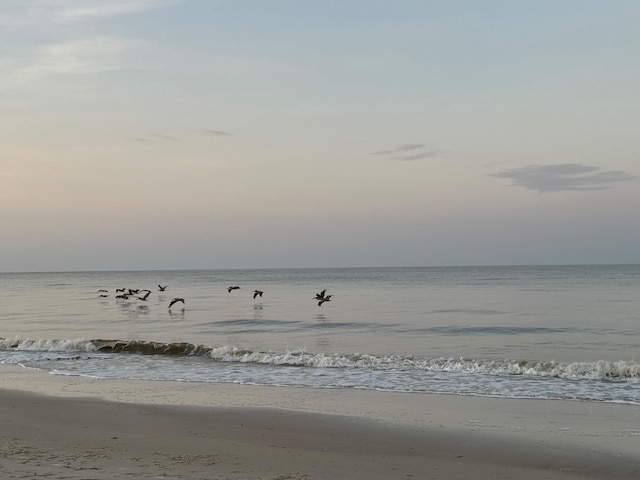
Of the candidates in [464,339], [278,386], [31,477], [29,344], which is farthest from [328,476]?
[29,344]

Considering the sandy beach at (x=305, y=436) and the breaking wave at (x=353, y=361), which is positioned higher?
the sandy beach at (x=305, y=436)

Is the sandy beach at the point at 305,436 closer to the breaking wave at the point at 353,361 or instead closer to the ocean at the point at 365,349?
the ocean at the point at 365,349

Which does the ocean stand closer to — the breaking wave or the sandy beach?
the breaking wave

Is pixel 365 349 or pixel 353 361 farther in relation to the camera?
pixel 365 349

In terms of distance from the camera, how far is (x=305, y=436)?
31.8 ft

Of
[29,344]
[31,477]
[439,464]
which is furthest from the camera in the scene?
[29,344]

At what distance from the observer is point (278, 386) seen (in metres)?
14.8

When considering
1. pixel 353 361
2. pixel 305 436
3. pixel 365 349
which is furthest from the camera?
pixel 365 349

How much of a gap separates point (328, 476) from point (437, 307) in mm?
34198

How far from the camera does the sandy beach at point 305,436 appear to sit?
774cm

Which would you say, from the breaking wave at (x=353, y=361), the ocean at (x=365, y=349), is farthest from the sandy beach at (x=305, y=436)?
the breaking wave at (x=353, y=361)

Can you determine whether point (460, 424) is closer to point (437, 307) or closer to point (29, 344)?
point (29, 344)

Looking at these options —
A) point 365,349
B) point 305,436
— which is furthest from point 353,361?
point 305,436

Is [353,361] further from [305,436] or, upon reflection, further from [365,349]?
[305,436]
